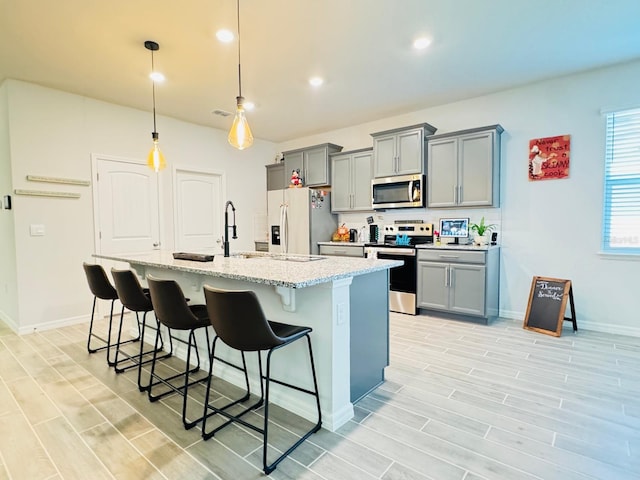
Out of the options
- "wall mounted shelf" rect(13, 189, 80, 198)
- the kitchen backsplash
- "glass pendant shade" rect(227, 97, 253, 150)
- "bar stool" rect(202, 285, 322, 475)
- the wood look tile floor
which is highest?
"glass pendant shade" rect(227, 97, 253, 150)

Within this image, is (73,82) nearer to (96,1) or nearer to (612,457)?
(96,1)

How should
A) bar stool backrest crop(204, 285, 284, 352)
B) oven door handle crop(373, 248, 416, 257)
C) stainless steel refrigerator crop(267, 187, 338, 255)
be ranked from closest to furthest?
bar stool backrest crop(204, 285, 284, 352)
oven door handle crop(373, 248, 416, 257)
stainless steel refrigerator crop(267, 187, 338, 255)

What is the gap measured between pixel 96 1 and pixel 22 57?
1467mm

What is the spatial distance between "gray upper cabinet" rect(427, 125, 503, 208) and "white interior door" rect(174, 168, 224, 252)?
336cm

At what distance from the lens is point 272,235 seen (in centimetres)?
573

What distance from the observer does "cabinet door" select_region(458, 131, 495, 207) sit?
3.95 m

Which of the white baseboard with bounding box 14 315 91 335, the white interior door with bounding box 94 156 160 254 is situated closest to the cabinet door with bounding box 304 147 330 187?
the white interior door with bounding box 94 156 160 254

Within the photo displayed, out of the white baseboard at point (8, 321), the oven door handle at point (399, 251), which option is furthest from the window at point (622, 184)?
the white baseboard at point (8, 321)

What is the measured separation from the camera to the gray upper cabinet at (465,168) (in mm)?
3951

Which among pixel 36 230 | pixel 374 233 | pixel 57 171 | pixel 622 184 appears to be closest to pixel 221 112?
pixel 57 171

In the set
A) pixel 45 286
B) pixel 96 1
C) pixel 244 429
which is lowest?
pixel 244 429

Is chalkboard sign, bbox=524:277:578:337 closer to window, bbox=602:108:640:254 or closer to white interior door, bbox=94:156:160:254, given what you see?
window, bbox=602:108:640:254

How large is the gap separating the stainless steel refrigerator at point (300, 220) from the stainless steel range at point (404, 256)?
37.7 inches

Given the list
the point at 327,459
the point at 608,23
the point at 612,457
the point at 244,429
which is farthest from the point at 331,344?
the point at 608,23
